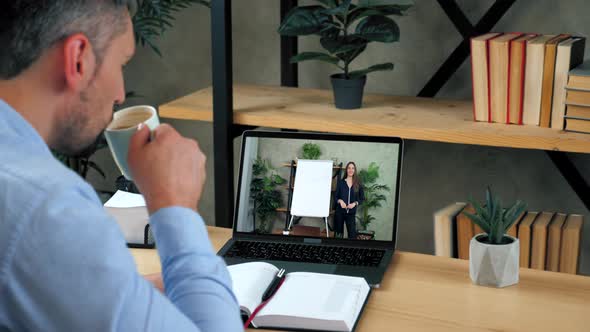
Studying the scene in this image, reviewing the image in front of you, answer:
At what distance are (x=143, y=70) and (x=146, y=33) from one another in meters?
0.33

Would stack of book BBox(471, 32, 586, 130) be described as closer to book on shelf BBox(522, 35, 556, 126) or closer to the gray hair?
book on shelf BBox(522, 35, 556, 126)

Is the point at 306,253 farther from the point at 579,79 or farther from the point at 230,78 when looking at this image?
the point at 579,79

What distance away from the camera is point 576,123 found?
1772 mm

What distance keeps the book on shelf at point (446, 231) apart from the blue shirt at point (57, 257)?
126 cm

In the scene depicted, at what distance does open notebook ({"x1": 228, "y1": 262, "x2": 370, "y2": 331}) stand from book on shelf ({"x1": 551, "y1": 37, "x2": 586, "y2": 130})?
26.4 inches

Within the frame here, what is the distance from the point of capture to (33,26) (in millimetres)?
841

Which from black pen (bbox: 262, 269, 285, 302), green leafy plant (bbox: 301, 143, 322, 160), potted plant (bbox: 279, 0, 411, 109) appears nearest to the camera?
black pen (bbox: 262, 269, 285, 302)

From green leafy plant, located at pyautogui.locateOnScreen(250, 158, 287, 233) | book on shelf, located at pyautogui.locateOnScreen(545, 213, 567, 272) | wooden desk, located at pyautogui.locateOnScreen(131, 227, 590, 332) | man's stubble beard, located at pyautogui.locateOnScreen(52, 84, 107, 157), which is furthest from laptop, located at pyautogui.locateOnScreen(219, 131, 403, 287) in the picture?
man's stubble beard, located at pyautogui.locateOnScreen(52, 84, 107, 157)

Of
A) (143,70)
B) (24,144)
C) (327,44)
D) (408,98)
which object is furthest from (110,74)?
(143,70)

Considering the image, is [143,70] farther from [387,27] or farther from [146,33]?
[387,27]

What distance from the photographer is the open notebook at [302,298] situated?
4.21 ft

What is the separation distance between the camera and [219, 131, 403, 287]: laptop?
5.32 ft

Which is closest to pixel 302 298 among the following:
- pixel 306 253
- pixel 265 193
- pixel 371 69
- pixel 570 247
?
pixel 306 253

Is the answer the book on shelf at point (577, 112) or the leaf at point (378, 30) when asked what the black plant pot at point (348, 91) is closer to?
the leaf at point (378, 30)
